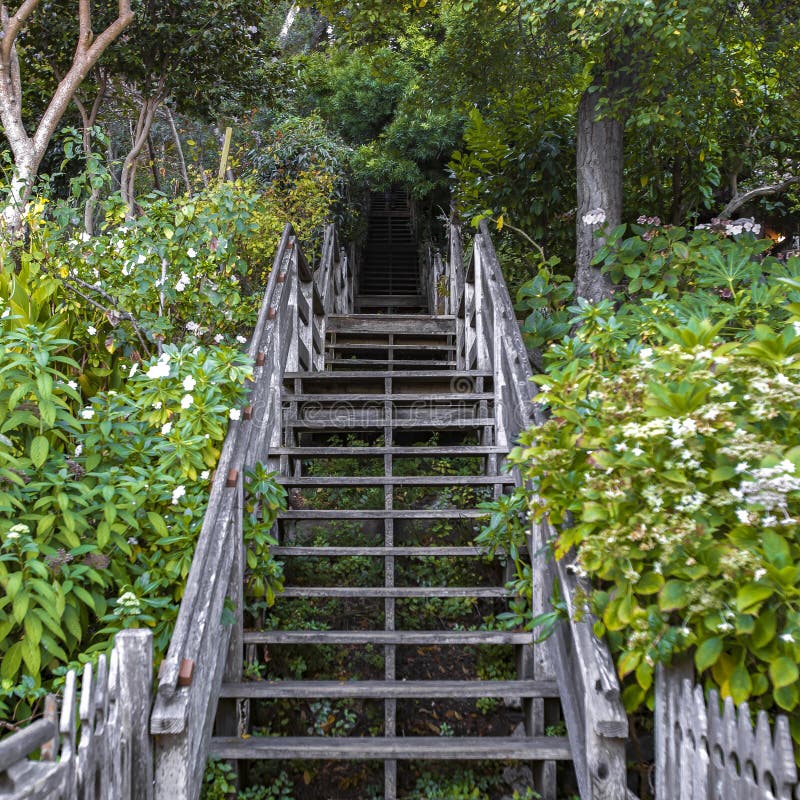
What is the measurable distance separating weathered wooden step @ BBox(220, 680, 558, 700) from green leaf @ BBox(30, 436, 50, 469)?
124 cm

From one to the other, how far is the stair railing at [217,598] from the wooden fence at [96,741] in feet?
0.27

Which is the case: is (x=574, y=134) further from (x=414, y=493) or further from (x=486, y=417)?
(x=414, y=493)

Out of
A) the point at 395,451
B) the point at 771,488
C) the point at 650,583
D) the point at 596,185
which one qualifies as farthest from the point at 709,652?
the point at 596,185

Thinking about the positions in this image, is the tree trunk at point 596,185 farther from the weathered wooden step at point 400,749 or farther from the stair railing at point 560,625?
the weathered wooden step at point 400,749

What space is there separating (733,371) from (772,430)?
200mm

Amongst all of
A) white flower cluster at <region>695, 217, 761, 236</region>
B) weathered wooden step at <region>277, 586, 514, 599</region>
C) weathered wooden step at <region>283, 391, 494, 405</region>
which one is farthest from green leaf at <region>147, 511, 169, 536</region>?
white flower cluster at <region>695, 217, 761, 236</region>

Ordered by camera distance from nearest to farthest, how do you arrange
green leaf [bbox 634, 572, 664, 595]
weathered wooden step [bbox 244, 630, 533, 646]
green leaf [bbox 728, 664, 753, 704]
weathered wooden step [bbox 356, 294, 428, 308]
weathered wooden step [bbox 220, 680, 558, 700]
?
green leaf [bbox 728, 664, 753, 704], green leaf [bbox 634, 572, 664, 595], weathered wooden step [bbox 220, 680, 558, 700], weathered wooden step [bbox 244, 630, 533, 646], weathered wooden step [bbox 356, 294, 428, 308]

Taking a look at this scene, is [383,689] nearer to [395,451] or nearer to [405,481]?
[405,481]

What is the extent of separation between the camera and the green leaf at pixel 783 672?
1.75m

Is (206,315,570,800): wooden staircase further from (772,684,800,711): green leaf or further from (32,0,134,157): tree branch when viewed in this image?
(32,0,134,157): tree branch

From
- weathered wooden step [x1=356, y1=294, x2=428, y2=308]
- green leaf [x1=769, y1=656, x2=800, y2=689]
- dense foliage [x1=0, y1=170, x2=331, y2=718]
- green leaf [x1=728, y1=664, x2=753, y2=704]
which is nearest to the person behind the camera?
green leaf [x1=769, y1=656, x2=800, y2=689]

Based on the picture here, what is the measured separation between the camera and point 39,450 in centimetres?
261

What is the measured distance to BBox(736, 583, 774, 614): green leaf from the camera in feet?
5.83

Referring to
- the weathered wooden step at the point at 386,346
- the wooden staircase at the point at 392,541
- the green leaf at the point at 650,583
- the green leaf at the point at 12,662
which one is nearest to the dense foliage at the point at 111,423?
the green leaf at the point at 12,662
